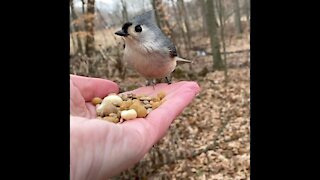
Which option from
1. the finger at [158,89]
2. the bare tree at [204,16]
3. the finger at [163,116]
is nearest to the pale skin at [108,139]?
the finger at [163,116]

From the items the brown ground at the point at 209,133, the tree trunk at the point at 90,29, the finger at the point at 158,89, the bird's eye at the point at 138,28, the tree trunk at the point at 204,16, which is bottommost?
the brown ground at the point at 209,133

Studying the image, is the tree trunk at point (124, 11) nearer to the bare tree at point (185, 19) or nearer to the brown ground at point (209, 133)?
the brown ground at point (209, 133)

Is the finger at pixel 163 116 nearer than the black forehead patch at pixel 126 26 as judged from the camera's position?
Yes

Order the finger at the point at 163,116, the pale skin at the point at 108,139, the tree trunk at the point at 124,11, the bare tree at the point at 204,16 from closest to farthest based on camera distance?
1. the pale skin at the point at 108,139
2. the finger at the point at 163,116
3. the tree trunk at the point at 124,11
4. the bare tree at the point at 204,16

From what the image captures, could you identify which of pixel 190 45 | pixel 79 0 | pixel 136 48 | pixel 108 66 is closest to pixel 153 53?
pixel 136 48

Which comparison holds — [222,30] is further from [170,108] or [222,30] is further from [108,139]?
[108,139]

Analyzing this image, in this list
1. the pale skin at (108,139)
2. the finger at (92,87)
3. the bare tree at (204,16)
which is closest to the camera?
the pale skin at (108,139)
